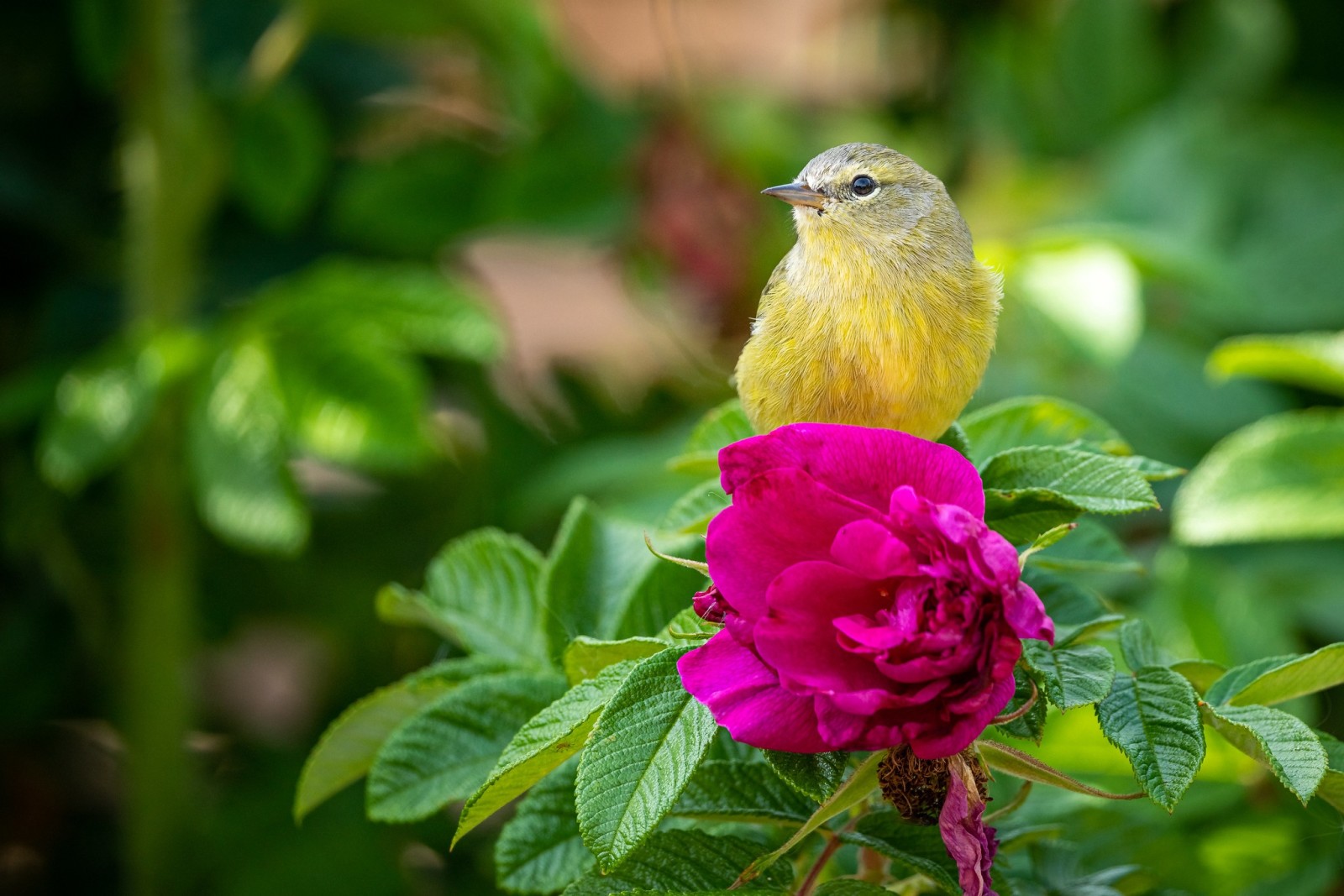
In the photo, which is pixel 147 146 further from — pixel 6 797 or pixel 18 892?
pixel 18 892

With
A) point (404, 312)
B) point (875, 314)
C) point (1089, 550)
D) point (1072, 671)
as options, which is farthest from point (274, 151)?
point (1072, 671)


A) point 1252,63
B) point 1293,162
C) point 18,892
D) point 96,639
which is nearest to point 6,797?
point 18,892

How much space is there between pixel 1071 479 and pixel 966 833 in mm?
181

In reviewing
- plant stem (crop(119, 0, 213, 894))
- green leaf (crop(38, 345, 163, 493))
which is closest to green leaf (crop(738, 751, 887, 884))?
green leaf (crop(38, 345, 163, 493))

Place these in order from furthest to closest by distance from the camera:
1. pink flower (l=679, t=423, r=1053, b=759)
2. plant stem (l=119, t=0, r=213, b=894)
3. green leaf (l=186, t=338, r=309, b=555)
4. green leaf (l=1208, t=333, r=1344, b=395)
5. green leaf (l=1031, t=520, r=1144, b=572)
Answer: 1. plant stem (l=119, t=0, r=213, b=894)
2. green leaf (l=186, t=338, r=309, b=555)
3. green leaf (l=1208, t=333, r=1344, b=395)
4. green leaf (l=1031, t=520, r=1144, b=572)
5. pink flower (l=679, t=423, r=1053, b=759)

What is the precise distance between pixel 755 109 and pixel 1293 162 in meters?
0.79

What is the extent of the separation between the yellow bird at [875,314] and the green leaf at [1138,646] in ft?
0.47

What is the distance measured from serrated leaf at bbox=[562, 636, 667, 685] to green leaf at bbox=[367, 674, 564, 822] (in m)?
0.06

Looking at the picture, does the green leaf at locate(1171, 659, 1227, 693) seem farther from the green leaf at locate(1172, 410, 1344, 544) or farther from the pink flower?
the green leaf at locate(1172, 410, 1344, 544)

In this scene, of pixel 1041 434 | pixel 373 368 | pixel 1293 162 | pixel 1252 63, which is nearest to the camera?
pixel 1041 434

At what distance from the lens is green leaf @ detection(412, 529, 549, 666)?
77 centimetres

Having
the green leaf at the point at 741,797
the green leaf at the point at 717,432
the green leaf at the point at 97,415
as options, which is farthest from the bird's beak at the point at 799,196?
the green leaf at the point at 97,415

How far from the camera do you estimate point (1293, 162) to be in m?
1.85

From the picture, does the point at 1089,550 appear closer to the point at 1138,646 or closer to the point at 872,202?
the point at 1138,646
